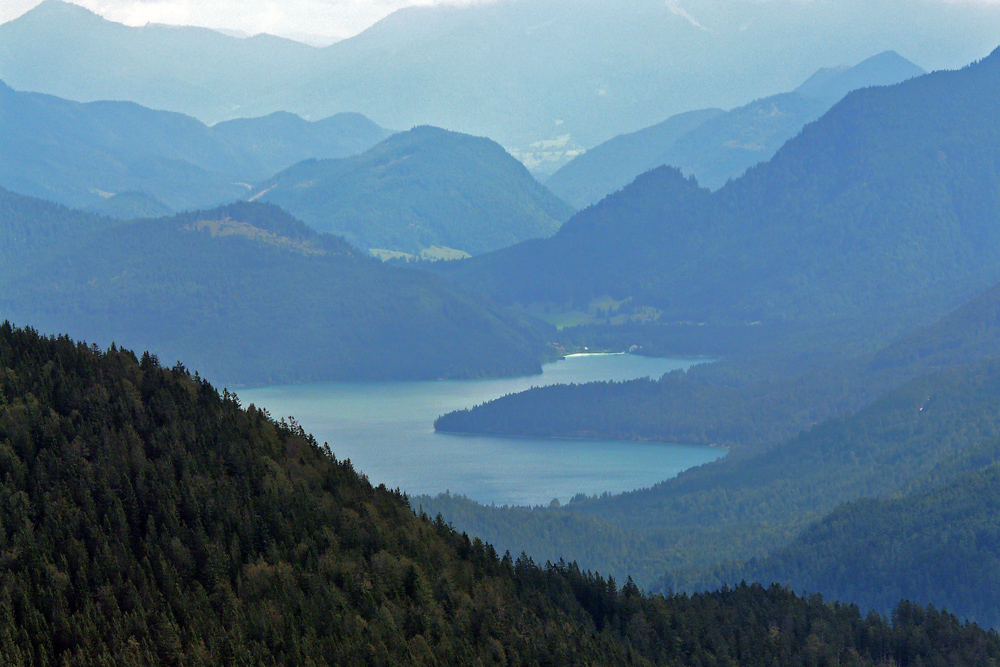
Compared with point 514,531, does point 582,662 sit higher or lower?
lower

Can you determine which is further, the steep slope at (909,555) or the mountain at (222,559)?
the steep slope at (909,555)

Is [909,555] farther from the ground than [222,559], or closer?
farther from the ground

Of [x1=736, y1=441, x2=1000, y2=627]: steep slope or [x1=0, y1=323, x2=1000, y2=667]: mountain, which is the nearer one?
[x1=0, y1=323, x2=1000, y2=667]: mountain

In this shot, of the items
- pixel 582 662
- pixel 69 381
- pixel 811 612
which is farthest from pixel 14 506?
pixel 811 612

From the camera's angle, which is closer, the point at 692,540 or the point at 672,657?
the point at 672,657

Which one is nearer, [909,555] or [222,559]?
[222,559]

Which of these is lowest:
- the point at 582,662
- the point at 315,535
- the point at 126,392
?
the point at 582,662

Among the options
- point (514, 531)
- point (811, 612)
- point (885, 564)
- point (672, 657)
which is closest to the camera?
point (672, 657)

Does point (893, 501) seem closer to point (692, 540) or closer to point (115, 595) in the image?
point (692, 540)
